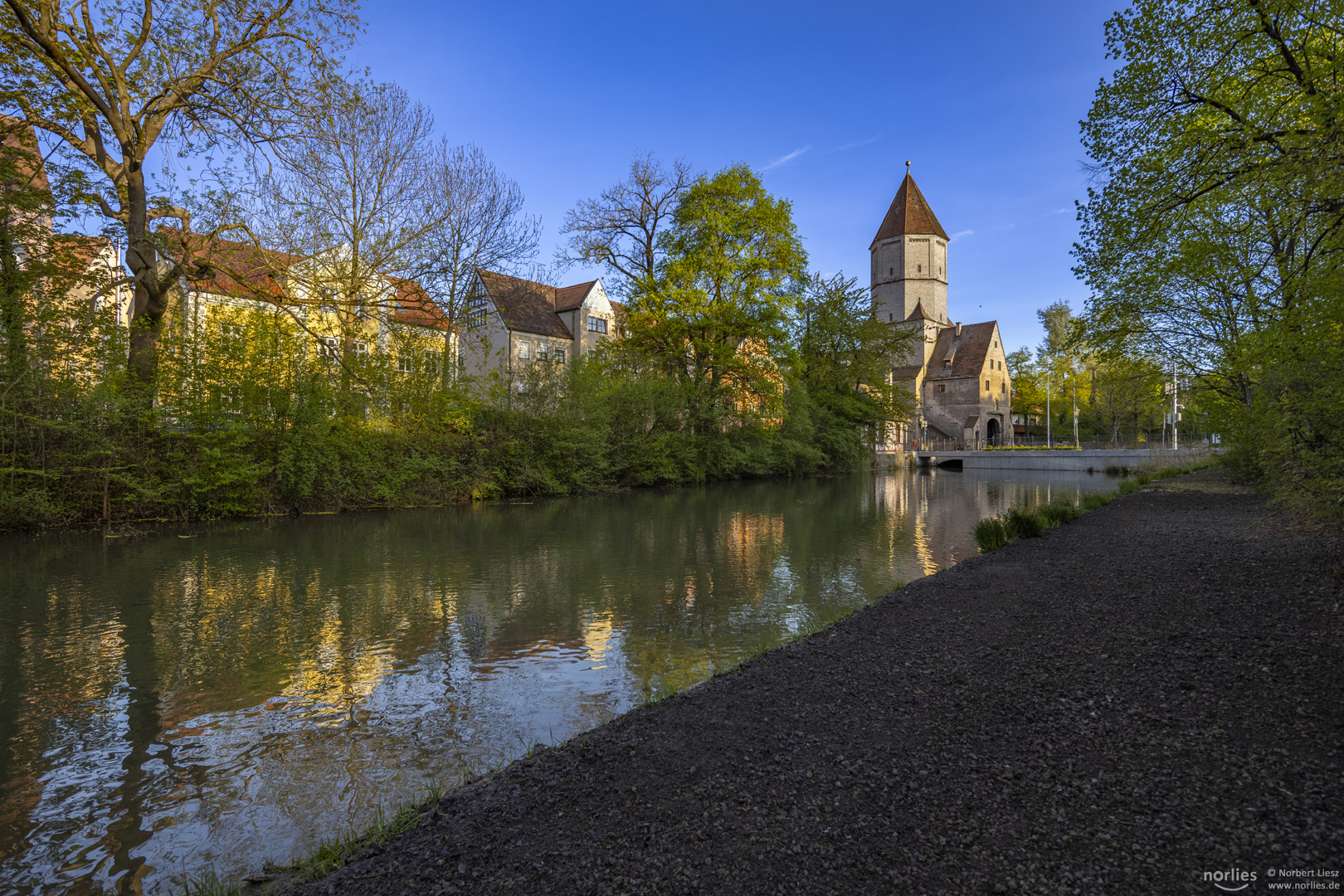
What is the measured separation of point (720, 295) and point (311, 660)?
27.0 m

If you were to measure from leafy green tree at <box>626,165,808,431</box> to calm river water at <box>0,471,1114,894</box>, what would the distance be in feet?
57.9

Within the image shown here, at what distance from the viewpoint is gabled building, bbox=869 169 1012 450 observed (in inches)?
2660

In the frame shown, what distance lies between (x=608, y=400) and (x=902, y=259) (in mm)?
51622

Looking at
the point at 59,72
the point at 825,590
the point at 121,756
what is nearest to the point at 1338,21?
the point at 825,590

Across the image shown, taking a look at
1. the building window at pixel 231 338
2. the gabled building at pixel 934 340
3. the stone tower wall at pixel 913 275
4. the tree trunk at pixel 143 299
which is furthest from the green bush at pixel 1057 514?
the stone tower wall at pixel 913 275

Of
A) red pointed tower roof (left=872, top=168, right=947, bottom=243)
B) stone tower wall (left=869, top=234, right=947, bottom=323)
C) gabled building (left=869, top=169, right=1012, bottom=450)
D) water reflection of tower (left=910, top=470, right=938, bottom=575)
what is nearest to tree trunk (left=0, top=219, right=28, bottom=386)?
water reflection of tower (left=910, top=470, right=938, bottom=575)

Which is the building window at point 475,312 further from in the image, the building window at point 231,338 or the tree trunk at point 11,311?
the tree trunk at point 11,311

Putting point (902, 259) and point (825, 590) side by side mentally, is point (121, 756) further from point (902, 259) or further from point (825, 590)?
point (902, 259)

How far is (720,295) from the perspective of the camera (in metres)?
31.1

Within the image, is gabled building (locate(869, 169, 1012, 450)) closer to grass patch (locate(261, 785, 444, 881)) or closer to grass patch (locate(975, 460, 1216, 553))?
grass patch (locate(975, 460, 1216, 553))

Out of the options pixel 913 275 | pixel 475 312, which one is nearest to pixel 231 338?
pixel 475 312

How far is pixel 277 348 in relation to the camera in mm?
16547

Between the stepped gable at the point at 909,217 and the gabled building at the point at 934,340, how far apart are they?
8 cm

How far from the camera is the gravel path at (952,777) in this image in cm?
258
